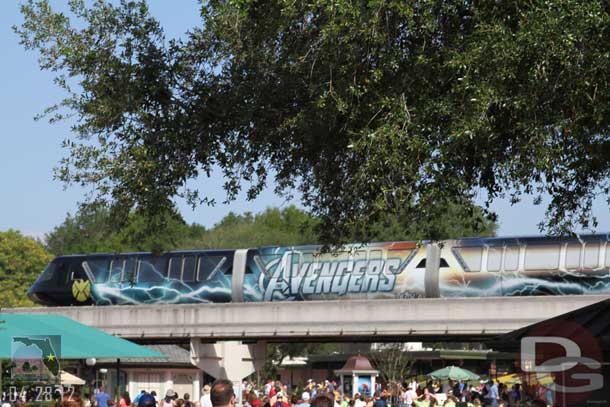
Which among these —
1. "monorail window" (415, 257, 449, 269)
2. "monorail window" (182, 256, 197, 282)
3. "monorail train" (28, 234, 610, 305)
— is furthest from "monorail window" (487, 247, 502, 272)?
"monorail window" (182, 256, 197, 282)

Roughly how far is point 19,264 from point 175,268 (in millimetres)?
72878

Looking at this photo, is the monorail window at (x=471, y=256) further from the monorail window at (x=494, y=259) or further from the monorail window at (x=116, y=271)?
the monorail window at (x=116, y=271)

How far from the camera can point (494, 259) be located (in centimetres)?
4041

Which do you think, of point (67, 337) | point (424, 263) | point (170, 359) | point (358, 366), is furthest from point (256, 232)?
point (67, 337)

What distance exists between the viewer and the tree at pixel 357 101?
1187 cm

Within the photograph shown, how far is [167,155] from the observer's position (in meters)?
14.5

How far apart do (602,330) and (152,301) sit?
112 feet

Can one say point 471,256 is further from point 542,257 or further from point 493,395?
point 493,395

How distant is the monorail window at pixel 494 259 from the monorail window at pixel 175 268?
12048 mm

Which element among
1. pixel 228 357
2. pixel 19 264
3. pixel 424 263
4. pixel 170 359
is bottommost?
pixel 228 357

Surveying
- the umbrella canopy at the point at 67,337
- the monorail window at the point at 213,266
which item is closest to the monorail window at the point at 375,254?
the monorail window at the point at 213,266

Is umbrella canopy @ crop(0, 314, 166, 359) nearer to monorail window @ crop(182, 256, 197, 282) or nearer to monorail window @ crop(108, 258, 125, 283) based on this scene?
monorail window @ crop(182, 256, 197, 282)

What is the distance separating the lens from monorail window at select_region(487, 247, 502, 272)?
40.3 meters

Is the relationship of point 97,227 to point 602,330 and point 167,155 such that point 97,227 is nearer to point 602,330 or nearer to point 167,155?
point 167,155
